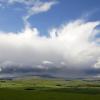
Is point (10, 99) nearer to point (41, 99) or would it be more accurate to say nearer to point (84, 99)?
point (41, 99)

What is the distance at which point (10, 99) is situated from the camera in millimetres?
63812

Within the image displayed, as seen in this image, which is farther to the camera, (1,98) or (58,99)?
(58,99)

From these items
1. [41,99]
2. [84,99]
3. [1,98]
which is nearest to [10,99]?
[1,98]

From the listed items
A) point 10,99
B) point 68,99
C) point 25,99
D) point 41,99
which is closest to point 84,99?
point 68,99

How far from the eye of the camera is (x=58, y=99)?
69.9 metres

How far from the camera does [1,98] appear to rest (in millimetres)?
64500

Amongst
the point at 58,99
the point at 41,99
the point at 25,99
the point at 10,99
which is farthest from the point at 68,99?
the point at 10,99

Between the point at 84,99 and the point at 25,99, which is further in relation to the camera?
the point at 84,99

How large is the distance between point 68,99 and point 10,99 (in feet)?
59.1

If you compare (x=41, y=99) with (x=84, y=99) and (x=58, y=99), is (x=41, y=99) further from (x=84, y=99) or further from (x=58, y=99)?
(x=84, y=99)

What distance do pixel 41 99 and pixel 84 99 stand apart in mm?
14178

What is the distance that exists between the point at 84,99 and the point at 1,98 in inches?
1009

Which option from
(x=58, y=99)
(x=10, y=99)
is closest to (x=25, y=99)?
(x=10, y=99)

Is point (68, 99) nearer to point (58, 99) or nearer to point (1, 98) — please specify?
point (58, 99)
